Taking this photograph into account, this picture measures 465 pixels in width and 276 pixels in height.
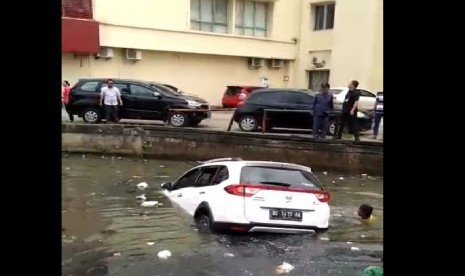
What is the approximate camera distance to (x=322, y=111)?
58.9 feet

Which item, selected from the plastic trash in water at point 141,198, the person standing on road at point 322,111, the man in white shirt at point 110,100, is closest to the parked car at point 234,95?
the man in white shirt at point 110,100

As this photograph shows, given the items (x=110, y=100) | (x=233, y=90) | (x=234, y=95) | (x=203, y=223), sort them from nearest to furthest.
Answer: (x=203, y=223), (x=110, y=100), (x=234, y=95), (x=233, y=90)

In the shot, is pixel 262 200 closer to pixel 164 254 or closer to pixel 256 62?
pixel 164 254

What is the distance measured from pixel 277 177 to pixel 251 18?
3040 centimetres

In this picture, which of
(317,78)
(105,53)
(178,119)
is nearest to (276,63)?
(317,78)

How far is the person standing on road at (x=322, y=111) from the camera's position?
1777 cm

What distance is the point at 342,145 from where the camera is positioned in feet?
58.2

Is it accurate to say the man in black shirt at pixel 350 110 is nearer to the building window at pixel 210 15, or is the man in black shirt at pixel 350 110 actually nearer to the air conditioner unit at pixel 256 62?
the building window at pixel 210 15

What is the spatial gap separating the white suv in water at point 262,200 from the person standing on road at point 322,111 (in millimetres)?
7779

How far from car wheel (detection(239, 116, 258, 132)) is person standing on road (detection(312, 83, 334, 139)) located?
9.98ft

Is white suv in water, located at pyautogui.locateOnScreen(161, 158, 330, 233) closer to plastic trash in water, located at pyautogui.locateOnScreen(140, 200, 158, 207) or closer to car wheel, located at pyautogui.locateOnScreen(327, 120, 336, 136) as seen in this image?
plastic trash in water, located at pyautogui.locateOnScreen(140, 200, 158, 207)
